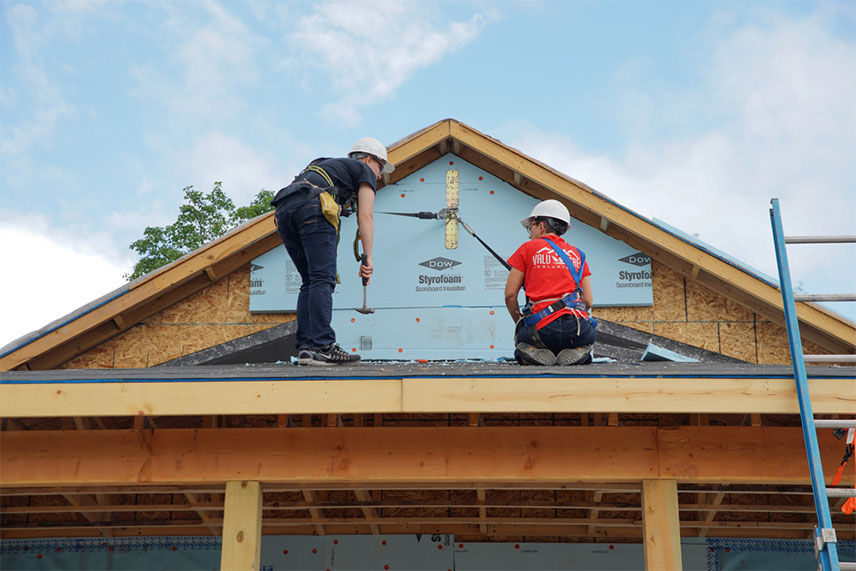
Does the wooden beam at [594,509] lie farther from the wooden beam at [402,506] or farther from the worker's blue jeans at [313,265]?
the worker's blue jeans at [313,265]

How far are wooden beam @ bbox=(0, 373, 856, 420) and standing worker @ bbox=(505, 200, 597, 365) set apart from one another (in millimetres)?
844

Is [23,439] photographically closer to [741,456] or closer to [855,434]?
[741,456]

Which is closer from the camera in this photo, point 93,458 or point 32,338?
point 93,458

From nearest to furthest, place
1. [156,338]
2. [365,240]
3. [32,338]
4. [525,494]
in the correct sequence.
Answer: [365,240], [525,494], [32,338], [156,338]

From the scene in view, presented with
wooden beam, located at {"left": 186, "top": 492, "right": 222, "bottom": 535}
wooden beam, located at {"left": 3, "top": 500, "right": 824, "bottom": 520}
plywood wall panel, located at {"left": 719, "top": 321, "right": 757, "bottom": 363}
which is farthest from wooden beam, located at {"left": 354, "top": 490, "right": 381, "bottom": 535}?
plywood wall panel, located at {"left": 719, "top": 321, "right": 757, "bottom": 363}

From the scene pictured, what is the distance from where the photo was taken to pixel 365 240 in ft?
18.5

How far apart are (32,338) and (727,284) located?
672 cm

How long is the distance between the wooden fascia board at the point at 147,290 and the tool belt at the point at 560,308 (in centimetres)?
385

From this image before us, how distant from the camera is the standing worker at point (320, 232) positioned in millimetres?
5449

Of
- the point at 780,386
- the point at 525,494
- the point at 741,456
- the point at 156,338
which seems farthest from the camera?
the point at 156,338

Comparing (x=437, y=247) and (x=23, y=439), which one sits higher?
(x=437, y=247)

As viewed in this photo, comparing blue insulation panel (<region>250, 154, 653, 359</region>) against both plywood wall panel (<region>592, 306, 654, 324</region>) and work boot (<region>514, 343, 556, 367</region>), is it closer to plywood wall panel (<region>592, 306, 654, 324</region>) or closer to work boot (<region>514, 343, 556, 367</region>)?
plywood wall panel (<region>592, 306, 654, 324</region>)

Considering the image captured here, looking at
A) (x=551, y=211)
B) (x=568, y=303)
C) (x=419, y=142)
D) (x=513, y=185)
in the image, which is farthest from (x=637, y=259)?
(x=568, y=303)

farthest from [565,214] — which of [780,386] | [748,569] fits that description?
[748,569]
